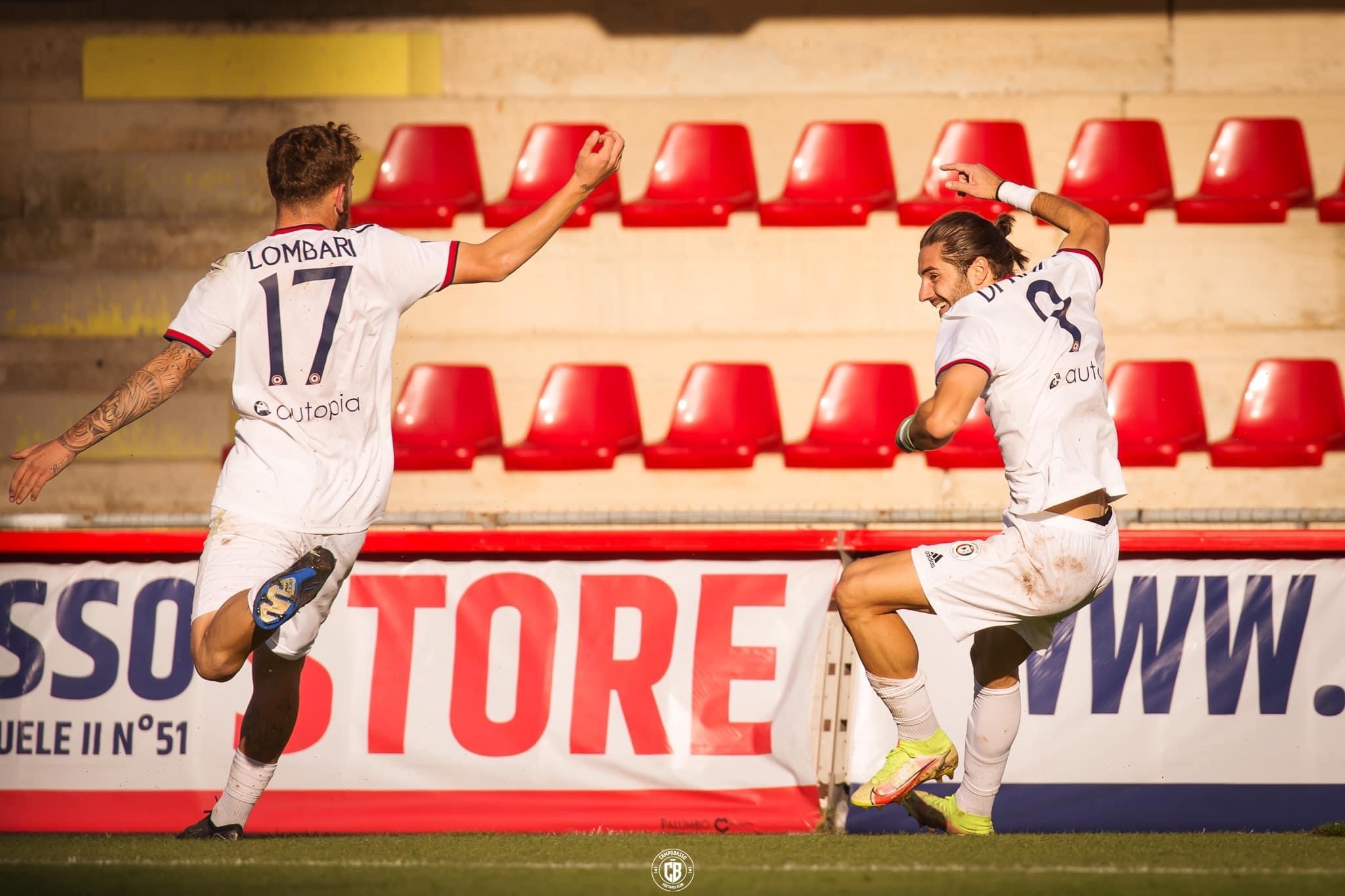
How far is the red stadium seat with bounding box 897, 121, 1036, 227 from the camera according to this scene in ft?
27.6

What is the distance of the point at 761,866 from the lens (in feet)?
12.6

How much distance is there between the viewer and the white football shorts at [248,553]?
3.96 meters

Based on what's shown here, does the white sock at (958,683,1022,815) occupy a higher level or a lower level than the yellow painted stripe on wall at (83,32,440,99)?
lower

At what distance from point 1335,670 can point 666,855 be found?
2672 mm

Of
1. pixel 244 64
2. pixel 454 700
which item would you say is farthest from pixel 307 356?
pixel 244 64

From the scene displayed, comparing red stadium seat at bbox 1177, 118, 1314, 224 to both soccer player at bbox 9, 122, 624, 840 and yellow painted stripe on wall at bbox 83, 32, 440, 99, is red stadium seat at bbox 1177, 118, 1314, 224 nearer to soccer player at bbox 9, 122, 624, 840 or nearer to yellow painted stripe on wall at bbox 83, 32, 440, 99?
yellow painted stripe on wall at bbox 83, 32, 440, 99

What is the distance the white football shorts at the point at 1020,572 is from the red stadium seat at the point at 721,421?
3917 mm

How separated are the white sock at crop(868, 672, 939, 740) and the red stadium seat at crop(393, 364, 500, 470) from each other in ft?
13.9

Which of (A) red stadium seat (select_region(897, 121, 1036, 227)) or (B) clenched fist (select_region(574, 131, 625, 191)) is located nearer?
(B) clenched fist (select_region(574, 131, 625, 191))

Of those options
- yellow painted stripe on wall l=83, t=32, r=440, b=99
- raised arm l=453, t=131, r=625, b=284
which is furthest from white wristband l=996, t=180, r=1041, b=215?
yellow painted stripe on wall l=83, t=32, r=440, b=99

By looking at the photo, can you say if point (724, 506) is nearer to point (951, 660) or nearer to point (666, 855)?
point (951, 660)

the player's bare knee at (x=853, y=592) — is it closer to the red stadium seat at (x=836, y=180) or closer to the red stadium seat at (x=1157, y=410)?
the red stadium seat at (x=1157, y=410)

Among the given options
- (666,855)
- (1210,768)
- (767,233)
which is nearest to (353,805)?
(666,855)

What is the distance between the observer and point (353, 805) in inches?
201
